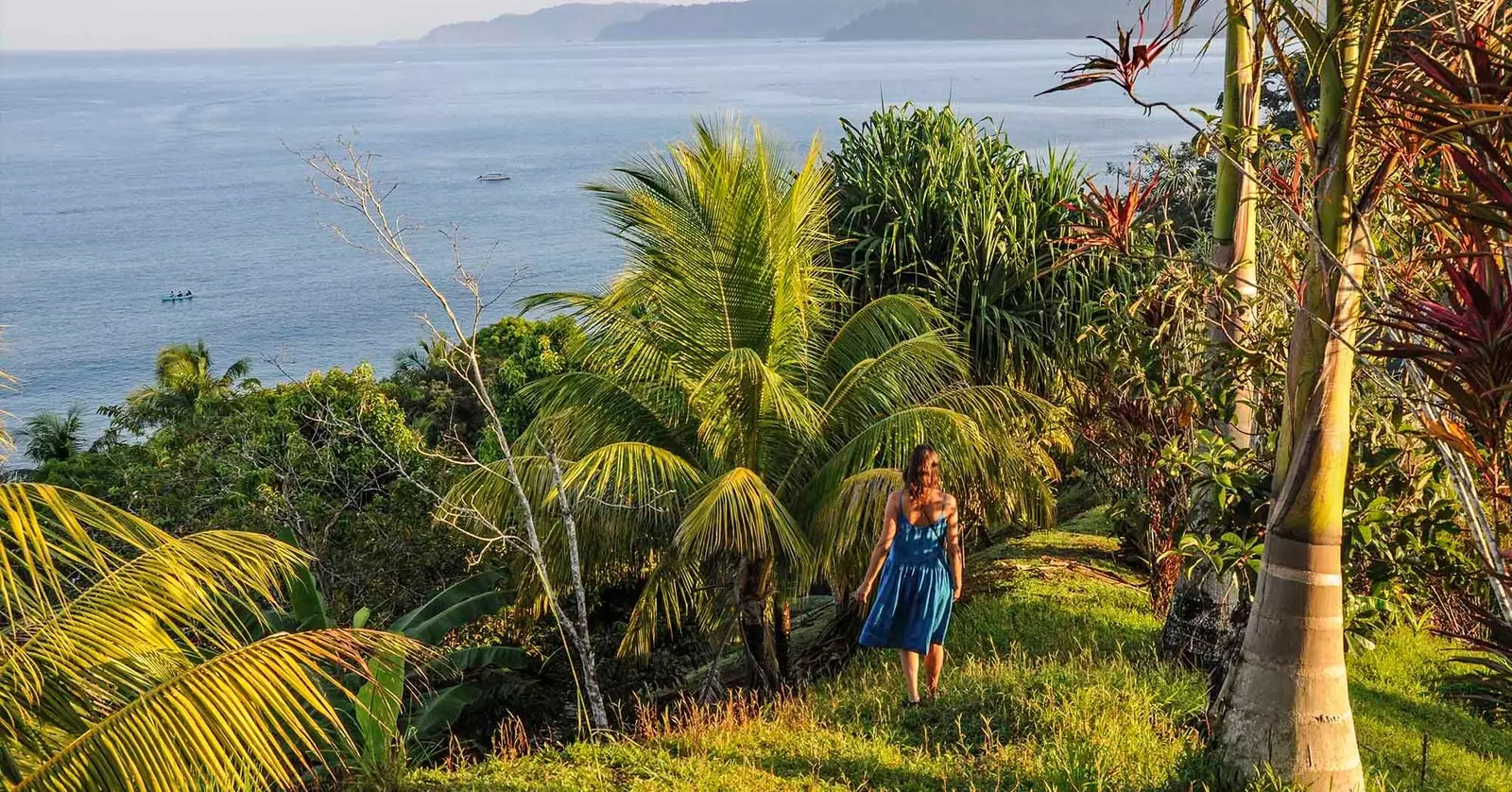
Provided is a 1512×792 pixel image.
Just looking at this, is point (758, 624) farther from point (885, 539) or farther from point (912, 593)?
point (885, 539)

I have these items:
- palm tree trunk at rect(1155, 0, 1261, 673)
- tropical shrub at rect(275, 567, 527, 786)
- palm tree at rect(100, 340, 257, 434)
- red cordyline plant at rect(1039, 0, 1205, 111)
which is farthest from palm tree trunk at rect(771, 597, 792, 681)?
palm tree at rect(100, 340, 257, 434)

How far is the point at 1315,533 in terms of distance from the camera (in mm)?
4684

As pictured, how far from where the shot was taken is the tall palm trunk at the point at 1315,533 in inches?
182

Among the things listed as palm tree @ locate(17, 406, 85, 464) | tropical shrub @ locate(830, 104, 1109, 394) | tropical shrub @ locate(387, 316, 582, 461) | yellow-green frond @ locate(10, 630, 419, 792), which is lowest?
palm tree @ locate(17, 406, 85, 464)

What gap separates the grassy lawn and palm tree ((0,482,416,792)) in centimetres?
244

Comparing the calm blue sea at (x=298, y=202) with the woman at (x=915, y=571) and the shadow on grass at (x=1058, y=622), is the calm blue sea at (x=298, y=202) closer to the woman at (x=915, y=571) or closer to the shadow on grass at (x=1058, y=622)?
the shadow on grass at (x=1058, y=622)

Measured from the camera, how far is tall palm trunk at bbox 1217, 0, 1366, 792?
4.63m

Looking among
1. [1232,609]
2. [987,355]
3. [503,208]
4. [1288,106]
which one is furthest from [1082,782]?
[503,208]

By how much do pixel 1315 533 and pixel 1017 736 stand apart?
2262 mm

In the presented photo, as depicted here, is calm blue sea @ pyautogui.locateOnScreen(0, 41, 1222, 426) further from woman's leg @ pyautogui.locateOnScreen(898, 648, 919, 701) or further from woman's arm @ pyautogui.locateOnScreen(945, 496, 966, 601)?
woman's leg @ pyautogui.locateOnScreen(898, 648, 919, 701)

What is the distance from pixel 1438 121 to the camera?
336 centimetres

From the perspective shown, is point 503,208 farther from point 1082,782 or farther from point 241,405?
point 1082,782

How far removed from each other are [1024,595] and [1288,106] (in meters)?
24.1

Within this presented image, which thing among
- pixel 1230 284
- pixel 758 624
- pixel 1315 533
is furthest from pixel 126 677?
pixel 758 624
